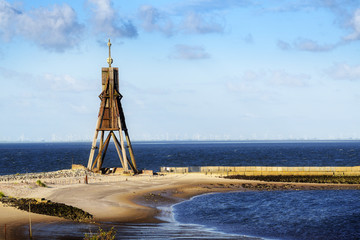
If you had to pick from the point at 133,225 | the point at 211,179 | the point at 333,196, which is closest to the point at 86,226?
the point at 133,225

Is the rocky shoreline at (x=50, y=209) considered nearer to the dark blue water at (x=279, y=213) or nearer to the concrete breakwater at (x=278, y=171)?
the dark blue water at (x=279, y=213)

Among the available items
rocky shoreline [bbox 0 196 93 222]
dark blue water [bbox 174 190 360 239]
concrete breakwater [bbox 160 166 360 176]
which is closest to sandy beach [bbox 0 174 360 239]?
rocky shoreline [bbox 0 196 93 222]

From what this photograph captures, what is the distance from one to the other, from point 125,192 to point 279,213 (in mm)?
15943

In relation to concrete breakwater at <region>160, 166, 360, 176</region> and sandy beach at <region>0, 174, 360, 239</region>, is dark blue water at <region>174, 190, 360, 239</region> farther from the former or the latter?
concrete breakwater at <region>160, 166, 360, 176</region>

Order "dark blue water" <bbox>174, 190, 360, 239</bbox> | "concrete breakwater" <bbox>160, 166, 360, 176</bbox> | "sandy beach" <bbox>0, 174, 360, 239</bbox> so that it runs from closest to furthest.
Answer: "dark blue water" <bbox>174, 190, 360, 239</bbox>, "sandy beach" <bbox>0, 174, 360, 239</bbox>, "concrete breakwater" <bbox>160, 166, 360, 176</bbox>

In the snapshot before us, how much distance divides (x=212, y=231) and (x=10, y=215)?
13.2 metres

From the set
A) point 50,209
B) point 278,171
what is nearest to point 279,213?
point 50,209

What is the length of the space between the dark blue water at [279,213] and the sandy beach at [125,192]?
2.97 m

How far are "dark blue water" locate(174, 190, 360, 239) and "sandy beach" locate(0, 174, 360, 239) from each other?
2.97m

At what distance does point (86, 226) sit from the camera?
93.0 ft

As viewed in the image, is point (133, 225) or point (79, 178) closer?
point (133, 225)

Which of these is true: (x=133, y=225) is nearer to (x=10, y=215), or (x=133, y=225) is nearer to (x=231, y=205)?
(x=10, y=215)

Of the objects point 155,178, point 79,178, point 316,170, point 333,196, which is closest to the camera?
point 333,196

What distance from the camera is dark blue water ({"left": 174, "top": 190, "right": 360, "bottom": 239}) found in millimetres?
30703
